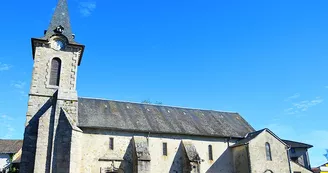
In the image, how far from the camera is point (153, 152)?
21922mm

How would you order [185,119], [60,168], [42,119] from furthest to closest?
[185,119]
[42,119]
[60,168]

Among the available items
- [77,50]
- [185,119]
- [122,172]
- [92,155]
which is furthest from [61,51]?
[185,119]

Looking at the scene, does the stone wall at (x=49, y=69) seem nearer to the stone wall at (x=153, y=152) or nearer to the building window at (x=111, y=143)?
the stone wall at (x=153, y=152)

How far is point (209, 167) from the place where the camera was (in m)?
23.4

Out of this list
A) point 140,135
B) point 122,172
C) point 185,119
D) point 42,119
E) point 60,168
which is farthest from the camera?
point 185,119

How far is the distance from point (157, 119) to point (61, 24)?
1163 centimetres

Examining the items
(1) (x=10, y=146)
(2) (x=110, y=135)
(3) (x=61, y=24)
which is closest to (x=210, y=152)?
(2) (x=110, y=135)

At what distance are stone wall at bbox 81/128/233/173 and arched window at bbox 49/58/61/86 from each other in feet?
15.1

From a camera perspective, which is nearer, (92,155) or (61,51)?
(92,155)

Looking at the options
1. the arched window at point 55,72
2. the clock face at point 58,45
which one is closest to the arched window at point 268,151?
the arched window at point 55,72

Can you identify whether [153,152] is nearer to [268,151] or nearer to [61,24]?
[268,151]

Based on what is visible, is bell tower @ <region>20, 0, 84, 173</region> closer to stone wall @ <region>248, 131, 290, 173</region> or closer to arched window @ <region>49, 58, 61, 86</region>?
arched window @ <region>49, 58, 61, 86</region>

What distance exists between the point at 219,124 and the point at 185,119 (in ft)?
11.3

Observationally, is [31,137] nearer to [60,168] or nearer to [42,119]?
[42,119]
